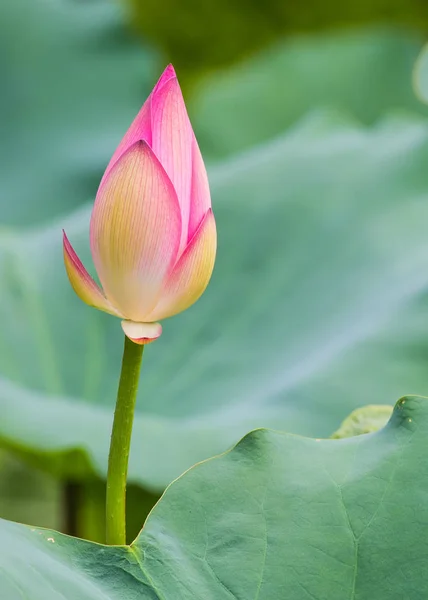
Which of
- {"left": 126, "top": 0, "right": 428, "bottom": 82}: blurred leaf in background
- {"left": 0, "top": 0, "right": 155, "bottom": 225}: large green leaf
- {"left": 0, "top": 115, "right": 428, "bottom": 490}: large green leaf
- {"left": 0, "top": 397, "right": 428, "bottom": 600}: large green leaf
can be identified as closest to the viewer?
{"left": 0, "top": 397, "right": 428, "bottom": 600}: large green leaf

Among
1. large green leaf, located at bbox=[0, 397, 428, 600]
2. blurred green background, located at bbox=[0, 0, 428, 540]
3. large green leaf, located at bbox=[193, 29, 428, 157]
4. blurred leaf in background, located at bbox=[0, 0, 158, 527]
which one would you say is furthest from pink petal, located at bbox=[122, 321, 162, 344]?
large green leaf, located at bbox=[193, 29, 428, 157]

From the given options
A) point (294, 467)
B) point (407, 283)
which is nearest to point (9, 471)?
point (407, 283)

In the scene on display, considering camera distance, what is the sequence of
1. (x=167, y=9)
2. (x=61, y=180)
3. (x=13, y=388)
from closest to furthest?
(x=13, y=388), (x=61, y=180), (x=167, y=9)

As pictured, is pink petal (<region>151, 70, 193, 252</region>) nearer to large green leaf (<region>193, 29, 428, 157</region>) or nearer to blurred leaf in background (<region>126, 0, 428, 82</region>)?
large green leaf (<region>193, 29, 428, 157</region>)

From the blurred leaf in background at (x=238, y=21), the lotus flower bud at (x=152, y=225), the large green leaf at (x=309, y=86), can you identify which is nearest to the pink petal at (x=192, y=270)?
the lotus flower bud at (x=152, y=225)

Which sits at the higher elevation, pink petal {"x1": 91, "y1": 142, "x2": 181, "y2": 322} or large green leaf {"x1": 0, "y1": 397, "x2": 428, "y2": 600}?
pink petal {"x1": 91, "y1": 142, "x2": 181, "y2": 322}

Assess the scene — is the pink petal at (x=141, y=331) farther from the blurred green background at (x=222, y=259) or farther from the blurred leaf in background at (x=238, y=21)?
the blurred leaf in background at (x=238, y=21)

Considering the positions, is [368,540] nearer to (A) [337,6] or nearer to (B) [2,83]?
(B) [2,83]

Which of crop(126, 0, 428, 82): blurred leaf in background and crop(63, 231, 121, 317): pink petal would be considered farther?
crop(126, 0, 428, 82): blurred leaf in background

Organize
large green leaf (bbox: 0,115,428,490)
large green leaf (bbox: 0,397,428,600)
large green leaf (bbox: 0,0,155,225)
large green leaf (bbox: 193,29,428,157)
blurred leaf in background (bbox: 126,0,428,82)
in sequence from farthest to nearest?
blurred leaf in background (bbox: 126,0,428,82) < large green leaf (bbox: 193,29,428,157) < large green leaf (bbox: 0,0,155,225) < large green leaf (bbox: 0,115,428,490) < large green leaf (bbox: 0,397,428,600)
